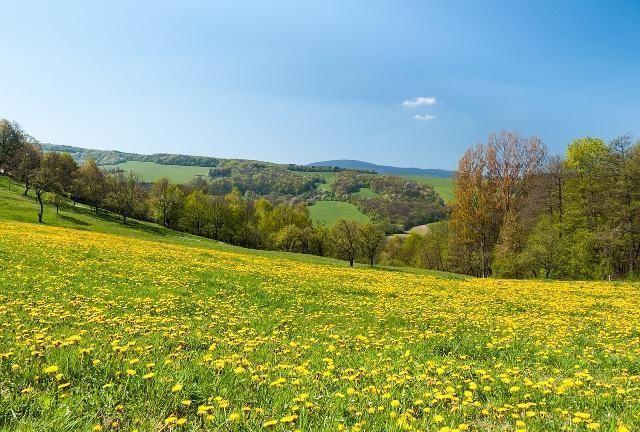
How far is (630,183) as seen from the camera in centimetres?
4738

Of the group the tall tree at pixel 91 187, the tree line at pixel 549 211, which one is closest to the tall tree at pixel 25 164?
the tall tree at pixel 91 187

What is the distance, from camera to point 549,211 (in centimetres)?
6194

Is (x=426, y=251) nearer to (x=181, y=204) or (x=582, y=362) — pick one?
(x=181, y=204)

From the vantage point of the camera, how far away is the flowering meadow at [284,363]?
16.8ft

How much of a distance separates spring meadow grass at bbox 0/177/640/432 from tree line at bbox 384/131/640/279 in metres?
39.9

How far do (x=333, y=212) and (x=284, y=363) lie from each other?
500 ft

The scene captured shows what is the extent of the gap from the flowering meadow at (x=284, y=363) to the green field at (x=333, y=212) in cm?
12902

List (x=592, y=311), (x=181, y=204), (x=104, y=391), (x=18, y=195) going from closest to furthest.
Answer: (x=104, y=391) < (x=592, y=311) < (x=18, y=195) < (x=181, y=204)

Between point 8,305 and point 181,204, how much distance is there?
105558mm

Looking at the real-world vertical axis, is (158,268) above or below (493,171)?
below

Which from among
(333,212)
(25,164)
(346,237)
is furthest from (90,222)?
(333,212)

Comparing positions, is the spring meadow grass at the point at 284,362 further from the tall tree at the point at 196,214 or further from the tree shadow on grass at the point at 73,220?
the tall tree at the point at 196,214

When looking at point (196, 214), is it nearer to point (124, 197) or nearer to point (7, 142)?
point (124, 197)

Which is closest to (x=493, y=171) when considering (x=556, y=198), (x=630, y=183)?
(x=556, y=198)
